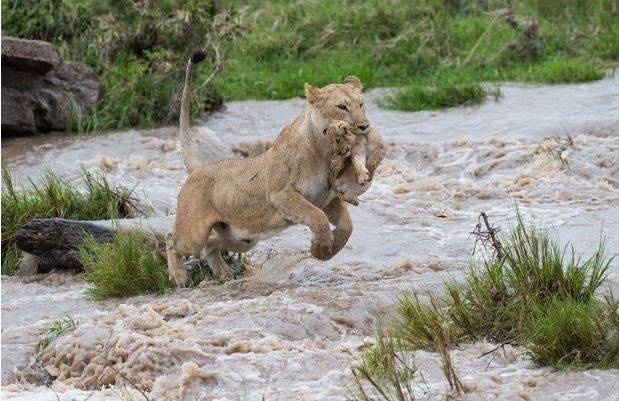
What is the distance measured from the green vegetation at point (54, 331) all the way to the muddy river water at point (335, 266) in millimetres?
90

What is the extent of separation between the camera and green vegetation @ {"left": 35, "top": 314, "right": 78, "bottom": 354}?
8.02 meters

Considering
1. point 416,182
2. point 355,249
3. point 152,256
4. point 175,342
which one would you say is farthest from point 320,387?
point 416,182

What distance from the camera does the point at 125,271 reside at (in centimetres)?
918

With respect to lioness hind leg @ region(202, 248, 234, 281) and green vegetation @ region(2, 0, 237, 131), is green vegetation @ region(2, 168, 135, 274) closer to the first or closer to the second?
lioness hind leg @ region(202, 248, 234, 281)

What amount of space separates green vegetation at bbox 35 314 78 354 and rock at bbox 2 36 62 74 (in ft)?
22.4

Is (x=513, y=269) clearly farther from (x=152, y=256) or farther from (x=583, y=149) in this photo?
(x=583, y=149)

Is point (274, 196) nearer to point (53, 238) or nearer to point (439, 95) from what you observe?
point (53, 238)

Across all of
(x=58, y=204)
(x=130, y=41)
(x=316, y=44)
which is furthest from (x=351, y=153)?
(x=316, y=44)

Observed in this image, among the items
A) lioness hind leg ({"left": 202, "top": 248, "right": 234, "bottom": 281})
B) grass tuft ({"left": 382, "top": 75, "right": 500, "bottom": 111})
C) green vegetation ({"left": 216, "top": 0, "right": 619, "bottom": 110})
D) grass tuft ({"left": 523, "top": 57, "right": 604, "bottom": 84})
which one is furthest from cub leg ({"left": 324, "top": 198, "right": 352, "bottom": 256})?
grass tuft ({"left": 523, "top": 57, "right": 604, "bottom": 84})

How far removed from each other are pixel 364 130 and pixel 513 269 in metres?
Answer: 1.30

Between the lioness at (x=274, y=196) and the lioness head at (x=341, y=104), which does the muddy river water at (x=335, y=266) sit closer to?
the lioness at (x=274, y=196)

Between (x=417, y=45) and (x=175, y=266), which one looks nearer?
(x=175, y=266)

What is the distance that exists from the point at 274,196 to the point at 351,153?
2.20 ft

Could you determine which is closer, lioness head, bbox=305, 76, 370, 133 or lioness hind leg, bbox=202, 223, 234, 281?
lioness head, bbox=305, 76, 370, 133
